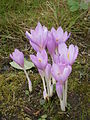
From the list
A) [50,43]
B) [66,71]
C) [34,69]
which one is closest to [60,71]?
[66,71]

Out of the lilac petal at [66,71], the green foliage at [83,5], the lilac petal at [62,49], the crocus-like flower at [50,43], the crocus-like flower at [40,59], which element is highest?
the green foliage at [83,5]

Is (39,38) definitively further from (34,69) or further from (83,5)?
(83,5)

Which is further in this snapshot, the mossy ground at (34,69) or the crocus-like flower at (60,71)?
the mossy ground at (34,69)

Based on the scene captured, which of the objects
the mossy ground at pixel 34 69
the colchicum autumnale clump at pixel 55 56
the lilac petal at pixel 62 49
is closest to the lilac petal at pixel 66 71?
the colchicum autumnale clump at pixel 55 56

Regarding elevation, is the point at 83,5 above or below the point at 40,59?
above

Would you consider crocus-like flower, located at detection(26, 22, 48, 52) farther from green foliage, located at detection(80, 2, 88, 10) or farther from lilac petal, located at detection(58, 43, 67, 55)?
green foliage, located at detection(80, 2, 88, 10)

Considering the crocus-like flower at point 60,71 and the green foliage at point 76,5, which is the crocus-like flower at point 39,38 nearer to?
the crocus-like flower at point 60,71

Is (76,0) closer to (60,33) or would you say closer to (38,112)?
(60,33)

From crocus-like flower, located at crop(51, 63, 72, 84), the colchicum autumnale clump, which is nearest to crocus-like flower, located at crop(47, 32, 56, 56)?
the colchicum autumnale clump

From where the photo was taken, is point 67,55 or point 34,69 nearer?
point 67,55
